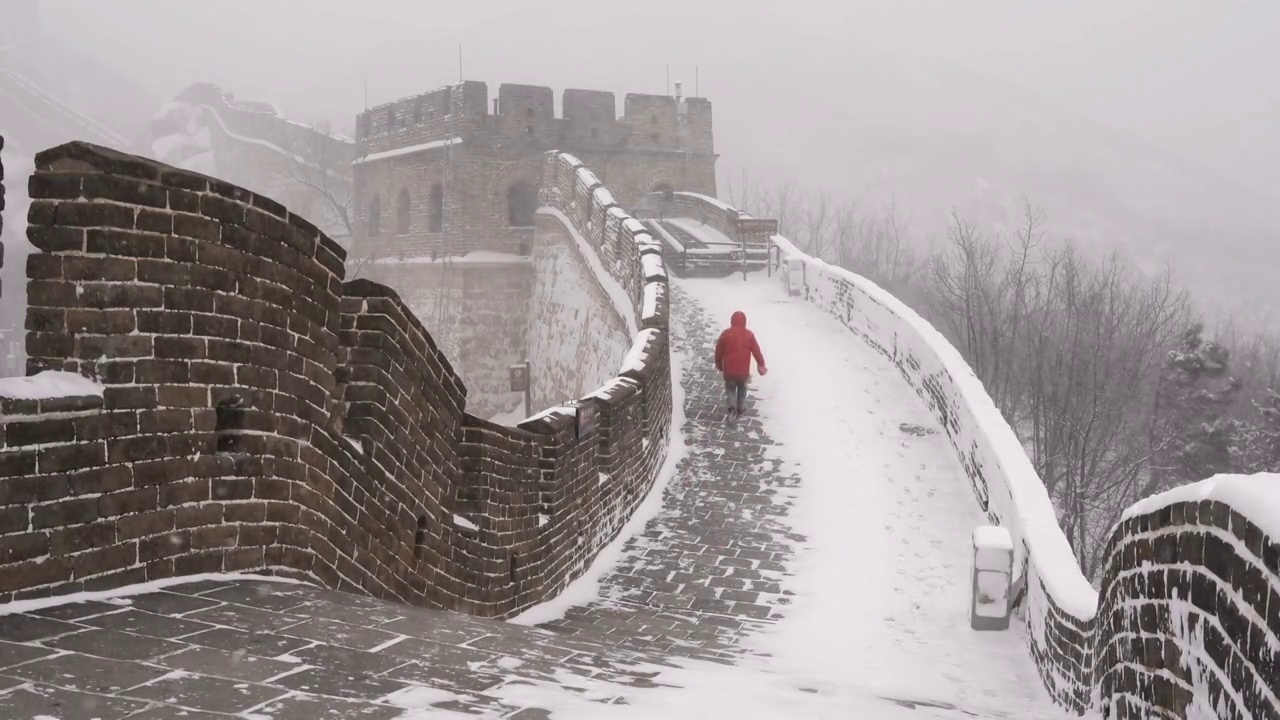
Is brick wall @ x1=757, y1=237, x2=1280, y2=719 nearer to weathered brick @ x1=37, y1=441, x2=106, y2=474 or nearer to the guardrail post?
the guardrail post

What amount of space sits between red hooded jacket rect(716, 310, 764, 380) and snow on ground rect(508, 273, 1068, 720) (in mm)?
664

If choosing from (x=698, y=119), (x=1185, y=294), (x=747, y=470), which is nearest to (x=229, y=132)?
(x=698, y=119)

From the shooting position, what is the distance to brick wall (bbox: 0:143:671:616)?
3.61 meters

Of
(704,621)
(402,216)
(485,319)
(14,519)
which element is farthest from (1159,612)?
(402,216)

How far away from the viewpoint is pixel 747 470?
1040cm

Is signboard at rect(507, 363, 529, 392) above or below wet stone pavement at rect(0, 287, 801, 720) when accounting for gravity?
above

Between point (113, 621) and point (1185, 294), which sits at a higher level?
point (1185, 294)

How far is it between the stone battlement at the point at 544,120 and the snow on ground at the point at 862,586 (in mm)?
18020

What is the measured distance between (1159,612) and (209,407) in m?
3.44

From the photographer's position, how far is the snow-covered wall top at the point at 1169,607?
2.60 m

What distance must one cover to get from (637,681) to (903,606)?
436 centimetres

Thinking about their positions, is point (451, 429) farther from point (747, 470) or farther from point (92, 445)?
point (747, 470)

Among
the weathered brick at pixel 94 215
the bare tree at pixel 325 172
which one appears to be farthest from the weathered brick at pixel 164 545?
the bare tree at pixel 325 172

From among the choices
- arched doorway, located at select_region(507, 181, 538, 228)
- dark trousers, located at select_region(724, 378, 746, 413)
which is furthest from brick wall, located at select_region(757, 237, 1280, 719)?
arched doorway, located at select_region(507, 181, 538, 228)
